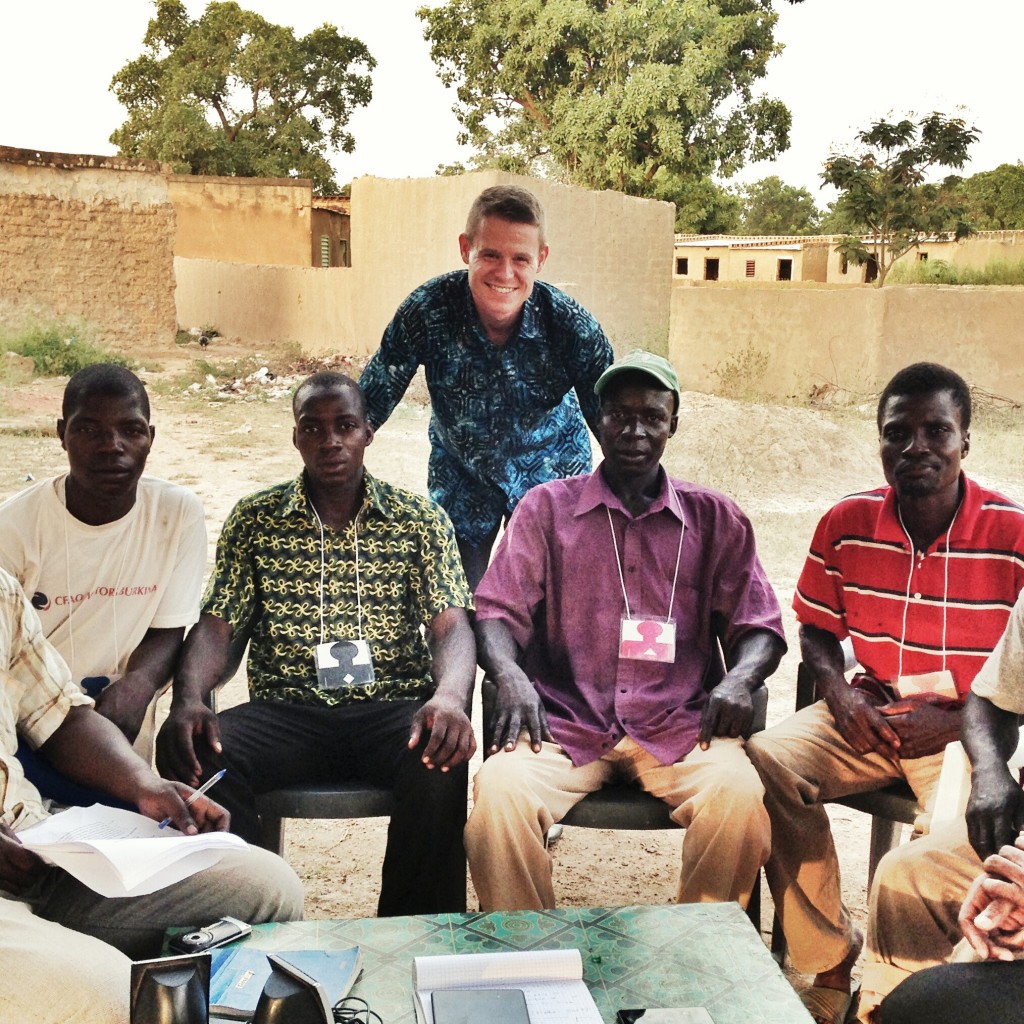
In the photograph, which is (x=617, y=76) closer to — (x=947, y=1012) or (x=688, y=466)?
(x=688, y=466)

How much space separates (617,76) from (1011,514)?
1528 centimetres

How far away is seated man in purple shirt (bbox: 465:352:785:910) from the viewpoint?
274 centimetres

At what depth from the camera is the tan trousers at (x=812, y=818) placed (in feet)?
9.31

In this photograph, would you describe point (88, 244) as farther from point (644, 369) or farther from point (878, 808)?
point (878, 808)

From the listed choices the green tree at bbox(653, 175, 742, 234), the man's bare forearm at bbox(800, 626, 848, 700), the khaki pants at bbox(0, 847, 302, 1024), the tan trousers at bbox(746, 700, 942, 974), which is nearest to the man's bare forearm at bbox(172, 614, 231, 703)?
the khaki pants at bbox(0, 847, 302, 1024)

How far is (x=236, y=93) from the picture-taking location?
20.7m

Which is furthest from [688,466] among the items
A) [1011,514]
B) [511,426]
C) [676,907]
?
[676,907]

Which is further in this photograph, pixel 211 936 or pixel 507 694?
pixel 507 694

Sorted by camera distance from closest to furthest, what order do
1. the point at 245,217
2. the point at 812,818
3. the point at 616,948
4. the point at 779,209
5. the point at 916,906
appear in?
the point at 616,948 < the point at 916,906 < the point at 812,818 < the point at 245,217 < the point at 779,209

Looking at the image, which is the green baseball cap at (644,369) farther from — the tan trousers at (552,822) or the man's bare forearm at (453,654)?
the tan trousers at (552,822)

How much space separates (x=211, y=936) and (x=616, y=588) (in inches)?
54.8

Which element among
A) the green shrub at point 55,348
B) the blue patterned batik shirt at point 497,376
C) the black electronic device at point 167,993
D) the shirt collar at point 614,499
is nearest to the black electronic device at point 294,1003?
the black electronic device at point 167,993

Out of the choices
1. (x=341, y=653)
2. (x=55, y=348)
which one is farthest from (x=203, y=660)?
(x=55, y=348)

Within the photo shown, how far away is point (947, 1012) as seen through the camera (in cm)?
208
